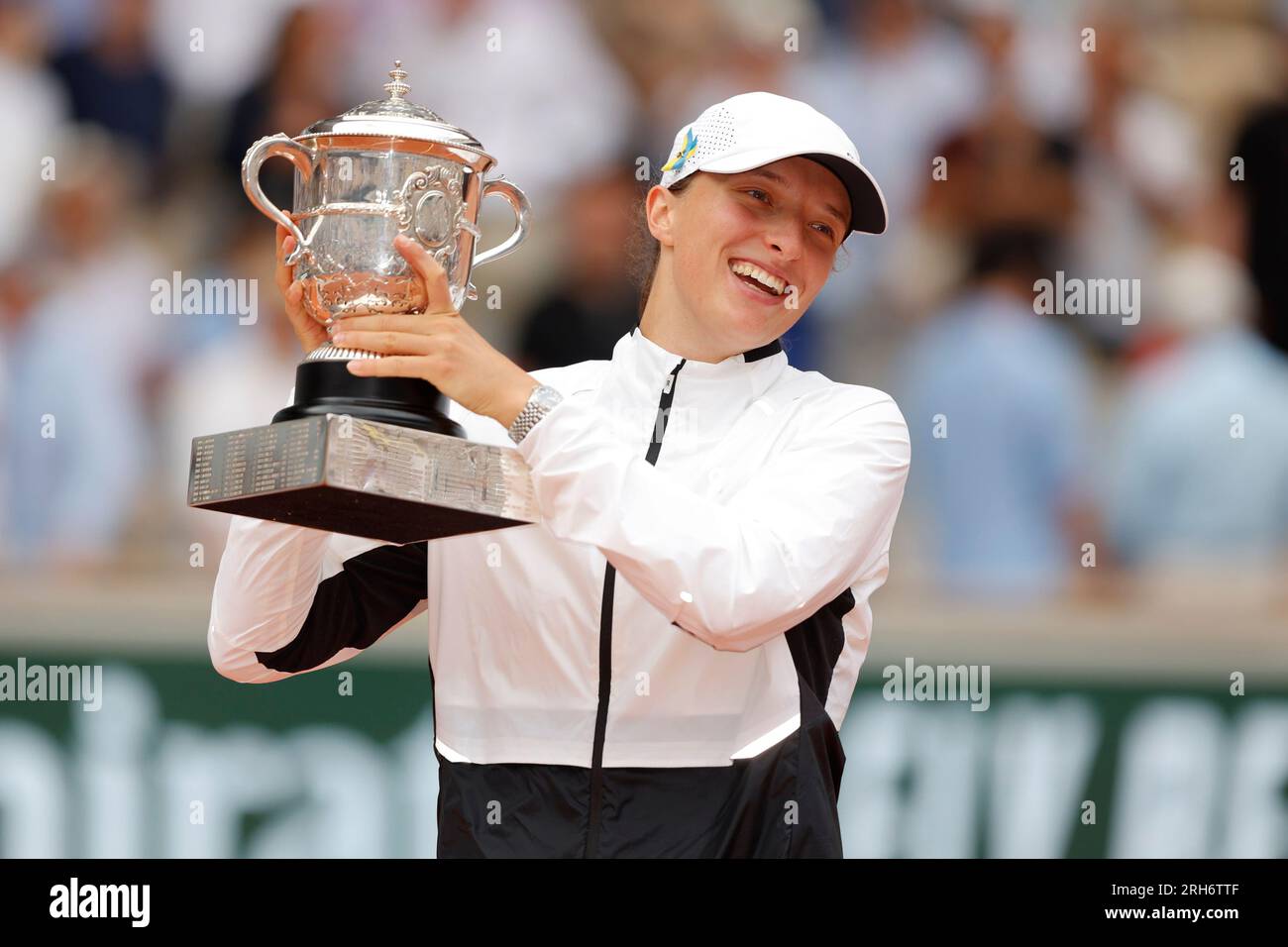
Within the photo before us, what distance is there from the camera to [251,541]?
274 cm

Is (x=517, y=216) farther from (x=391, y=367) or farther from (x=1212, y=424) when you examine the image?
(x=1212, y=424)

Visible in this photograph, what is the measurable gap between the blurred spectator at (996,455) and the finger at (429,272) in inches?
124

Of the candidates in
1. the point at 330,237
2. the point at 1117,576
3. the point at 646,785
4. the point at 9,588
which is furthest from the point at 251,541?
the point at 1117,576

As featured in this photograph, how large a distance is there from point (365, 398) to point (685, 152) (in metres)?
0.73

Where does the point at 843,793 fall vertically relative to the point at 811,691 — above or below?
below

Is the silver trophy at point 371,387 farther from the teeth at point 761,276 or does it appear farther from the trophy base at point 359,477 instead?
the teeth at point 761,276

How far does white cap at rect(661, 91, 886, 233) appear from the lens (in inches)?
113

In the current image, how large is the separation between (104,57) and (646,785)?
461 centimetres

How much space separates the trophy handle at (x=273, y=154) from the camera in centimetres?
270

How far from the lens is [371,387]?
2.65 metres

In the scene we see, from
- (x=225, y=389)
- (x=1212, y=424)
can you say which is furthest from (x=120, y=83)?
(x=1212, y=424)

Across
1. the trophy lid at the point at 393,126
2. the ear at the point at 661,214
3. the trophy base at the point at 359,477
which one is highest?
the trophy lid at the point at 393,126

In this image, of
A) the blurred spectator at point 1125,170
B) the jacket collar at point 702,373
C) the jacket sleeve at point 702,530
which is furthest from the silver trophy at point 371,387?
the blurred spectator at point 1125,170
